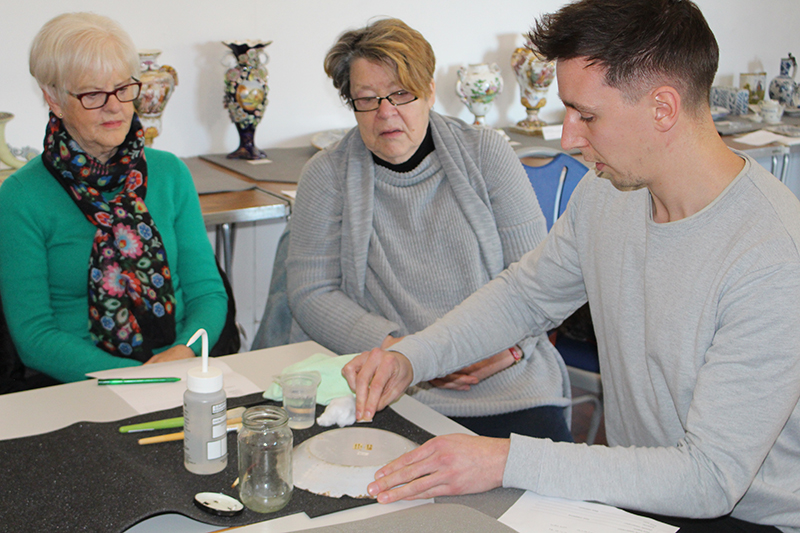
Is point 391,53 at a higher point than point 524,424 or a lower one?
higher

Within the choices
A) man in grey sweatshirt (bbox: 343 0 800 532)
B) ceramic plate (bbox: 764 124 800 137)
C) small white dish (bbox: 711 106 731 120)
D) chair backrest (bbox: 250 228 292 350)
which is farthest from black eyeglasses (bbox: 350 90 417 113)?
small white dish (bbox: 711 106 731 120)

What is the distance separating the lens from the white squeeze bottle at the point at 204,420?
3.16ft

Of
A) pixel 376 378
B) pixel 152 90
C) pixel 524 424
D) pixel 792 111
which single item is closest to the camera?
pixel 376 378

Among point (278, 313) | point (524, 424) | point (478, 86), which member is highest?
point (478, 86)

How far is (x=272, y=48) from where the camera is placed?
9.87 ft

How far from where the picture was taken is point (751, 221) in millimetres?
1004

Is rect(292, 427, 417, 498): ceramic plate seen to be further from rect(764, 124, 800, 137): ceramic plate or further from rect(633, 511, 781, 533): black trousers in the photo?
rect(764, 124, 800, 137): ceramic plate

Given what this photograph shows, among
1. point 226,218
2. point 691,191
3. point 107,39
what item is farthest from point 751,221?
point 226,218

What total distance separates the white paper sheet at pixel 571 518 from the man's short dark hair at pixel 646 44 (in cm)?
54

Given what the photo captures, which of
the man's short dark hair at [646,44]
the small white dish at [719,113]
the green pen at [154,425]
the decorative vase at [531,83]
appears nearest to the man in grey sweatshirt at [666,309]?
the man's short dark hair at [646,44]

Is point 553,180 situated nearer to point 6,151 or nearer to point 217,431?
point 217,431

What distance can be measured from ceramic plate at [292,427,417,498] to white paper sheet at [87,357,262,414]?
0.72 ft

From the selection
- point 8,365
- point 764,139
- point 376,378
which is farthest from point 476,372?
point 764,139

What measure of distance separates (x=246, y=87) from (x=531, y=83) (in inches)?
52.1
